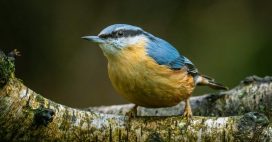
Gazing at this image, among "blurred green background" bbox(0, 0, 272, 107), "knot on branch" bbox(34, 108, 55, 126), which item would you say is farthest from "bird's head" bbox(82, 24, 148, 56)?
"blurred green background" bbox(0, 0, 272, 107)

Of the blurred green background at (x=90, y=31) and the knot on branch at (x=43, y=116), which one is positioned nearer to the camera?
the knot on branch at (x=43, y=116)

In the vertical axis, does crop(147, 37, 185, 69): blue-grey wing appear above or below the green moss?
above

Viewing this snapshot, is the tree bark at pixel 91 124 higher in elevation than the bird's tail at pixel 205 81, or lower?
lower

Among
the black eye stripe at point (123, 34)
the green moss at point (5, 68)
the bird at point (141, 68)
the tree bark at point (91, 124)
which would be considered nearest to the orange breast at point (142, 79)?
the bird at point (141, 68)

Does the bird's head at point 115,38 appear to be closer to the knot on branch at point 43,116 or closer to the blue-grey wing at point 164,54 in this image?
the blue-grey wing at point 164,54

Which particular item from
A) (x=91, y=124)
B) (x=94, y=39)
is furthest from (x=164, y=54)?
(x=91, y=124)

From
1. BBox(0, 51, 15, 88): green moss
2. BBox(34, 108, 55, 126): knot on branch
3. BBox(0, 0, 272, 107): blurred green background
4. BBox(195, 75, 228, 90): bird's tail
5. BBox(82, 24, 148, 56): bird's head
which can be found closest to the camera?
BBox(0, 51, 15, 88): green moss

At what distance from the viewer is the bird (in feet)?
13.8

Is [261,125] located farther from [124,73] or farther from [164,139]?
[124,73]

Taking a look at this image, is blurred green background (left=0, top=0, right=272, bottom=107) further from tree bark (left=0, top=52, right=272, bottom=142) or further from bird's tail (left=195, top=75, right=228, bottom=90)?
tree bark (left=0, top=52, right=272, bottom=142)

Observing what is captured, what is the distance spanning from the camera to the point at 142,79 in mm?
4207

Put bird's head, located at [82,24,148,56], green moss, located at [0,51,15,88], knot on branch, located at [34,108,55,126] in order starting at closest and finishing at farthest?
green moss, located at [0,51,15,88] → knot on branch, located at [34,108,55,126] → bird's head, located at [82,24,148,56]

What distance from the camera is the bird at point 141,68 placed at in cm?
421

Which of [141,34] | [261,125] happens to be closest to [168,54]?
[141,34]
